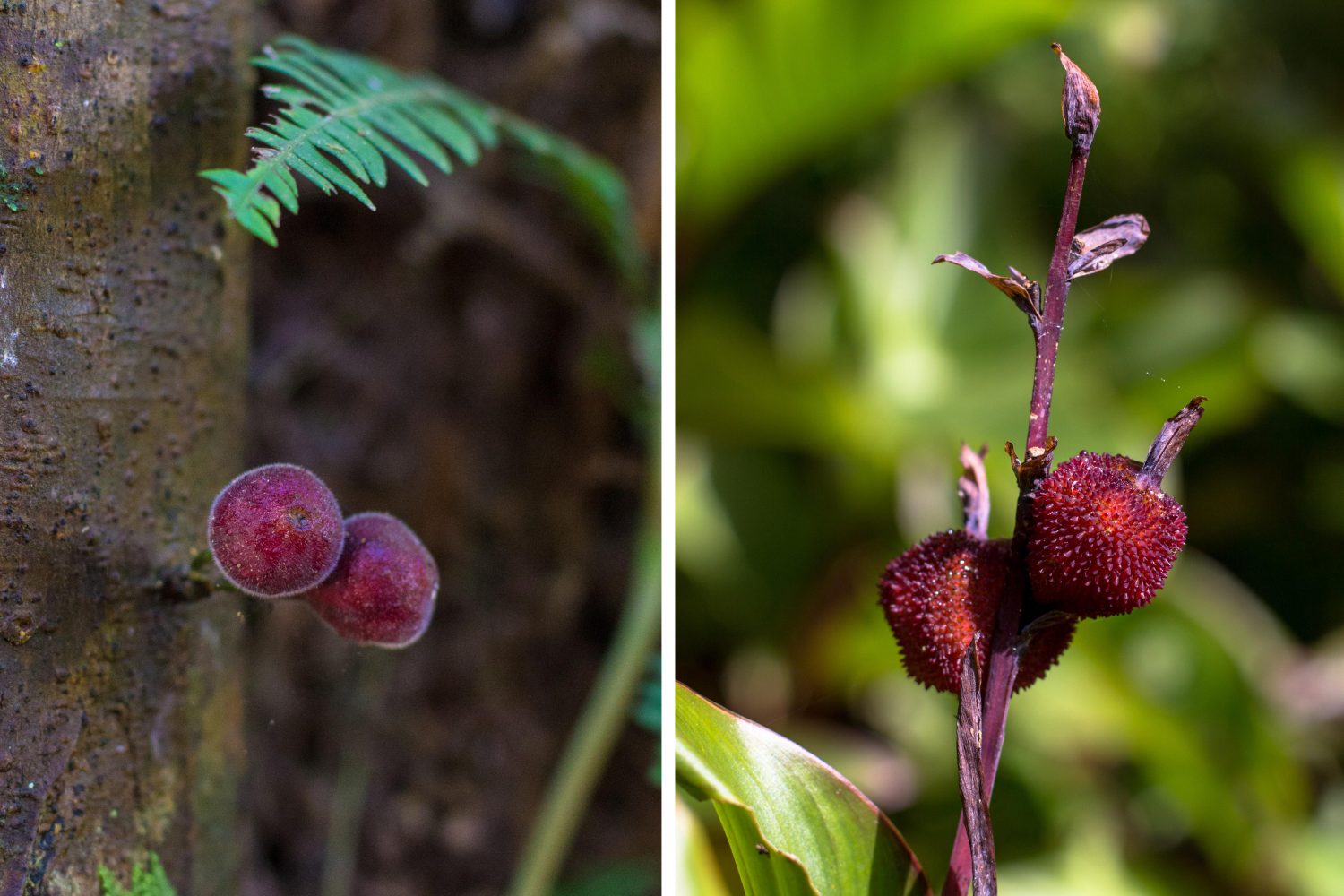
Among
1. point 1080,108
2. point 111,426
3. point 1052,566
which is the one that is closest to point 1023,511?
point 1052,566

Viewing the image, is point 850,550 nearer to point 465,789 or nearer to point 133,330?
point 465,789

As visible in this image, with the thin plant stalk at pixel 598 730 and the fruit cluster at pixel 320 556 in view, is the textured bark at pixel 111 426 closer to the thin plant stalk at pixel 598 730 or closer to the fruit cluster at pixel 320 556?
the fruit cluster at pixel 320 556

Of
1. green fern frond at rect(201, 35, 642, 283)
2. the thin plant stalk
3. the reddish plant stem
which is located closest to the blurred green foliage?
the thin plant stalk

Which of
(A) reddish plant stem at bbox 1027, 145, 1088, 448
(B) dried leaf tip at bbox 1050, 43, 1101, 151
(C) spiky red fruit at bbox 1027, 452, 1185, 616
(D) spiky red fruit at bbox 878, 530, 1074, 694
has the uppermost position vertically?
(B) dried leaf tip at bbox 1050, 43, 1101, 151

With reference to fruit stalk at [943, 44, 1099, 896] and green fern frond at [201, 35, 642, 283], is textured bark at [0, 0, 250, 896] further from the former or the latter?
fruit stalk at [943, 44, 1099, 896]

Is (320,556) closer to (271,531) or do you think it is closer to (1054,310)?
(271,531)
